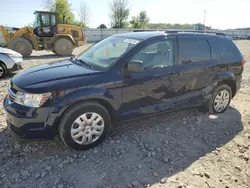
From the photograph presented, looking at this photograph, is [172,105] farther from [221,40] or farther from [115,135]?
[221,40]

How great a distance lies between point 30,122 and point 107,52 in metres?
1.69

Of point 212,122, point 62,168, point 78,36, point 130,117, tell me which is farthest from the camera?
point 78,36

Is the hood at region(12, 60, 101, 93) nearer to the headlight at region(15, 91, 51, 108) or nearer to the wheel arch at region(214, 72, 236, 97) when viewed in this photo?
the headlight at region(15, 91, 51, 108)

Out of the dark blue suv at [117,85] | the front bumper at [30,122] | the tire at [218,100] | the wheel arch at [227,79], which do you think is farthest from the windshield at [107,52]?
the tire at [218,100]

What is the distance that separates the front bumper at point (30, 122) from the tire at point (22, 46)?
1096cm

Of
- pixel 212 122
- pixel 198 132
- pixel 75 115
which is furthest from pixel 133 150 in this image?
pixel 212 122

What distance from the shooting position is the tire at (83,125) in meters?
2.88

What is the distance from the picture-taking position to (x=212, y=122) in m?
4.16

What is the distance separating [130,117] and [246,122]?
2500 millimetres

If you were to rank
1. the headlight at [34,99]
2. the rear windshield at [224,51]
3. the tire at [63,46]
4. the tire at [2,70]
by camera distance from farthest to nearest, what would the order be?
the tire at [63,46] < the tire at [2,70] < the rear windshield at [224,51] < the headlight at [34,99]

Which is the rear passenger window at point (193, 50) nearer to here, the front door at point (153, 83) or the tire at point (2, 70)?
the front door at point (153, 83)

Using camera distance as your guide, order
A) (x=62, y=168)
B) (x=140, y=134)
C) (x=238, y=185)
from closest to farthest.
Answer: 1. (x=238, y=185)
2. (x=62, y=168)
3. (x=140, y=134)

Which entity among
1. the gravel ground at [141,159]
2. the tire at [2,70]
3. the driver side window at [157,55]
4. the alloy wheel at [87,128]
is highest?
the driver side window at [157,55]

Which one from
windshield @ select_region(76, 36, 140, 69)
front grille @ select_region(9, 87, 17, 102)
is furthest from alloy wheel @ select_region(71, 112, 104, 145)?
front grille @ select_region(9, 87, 17, 102)
